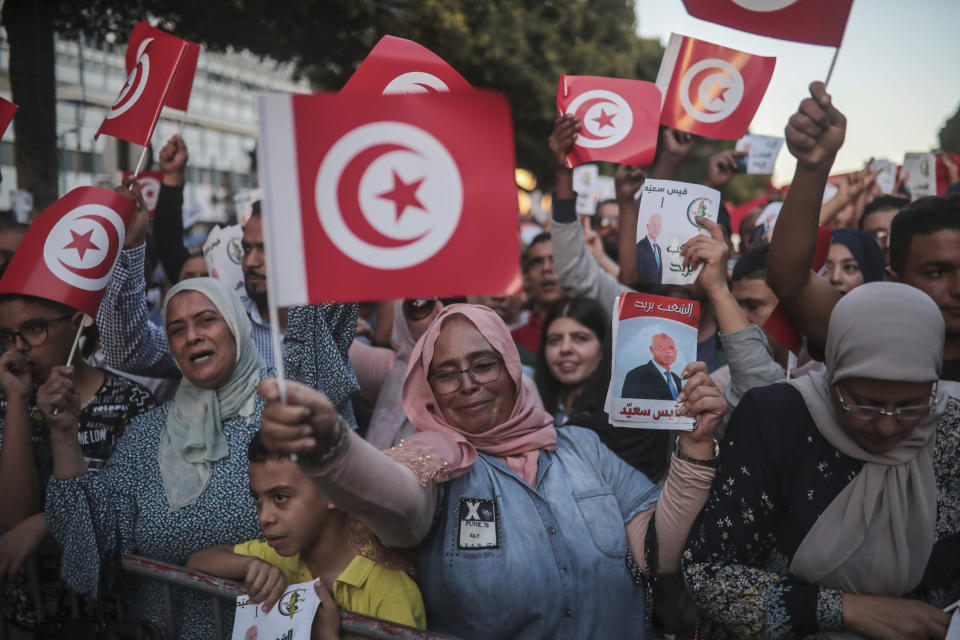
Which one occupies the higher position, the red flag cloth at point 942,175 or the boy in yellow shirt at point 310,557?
the red flag cloth at point 942,175

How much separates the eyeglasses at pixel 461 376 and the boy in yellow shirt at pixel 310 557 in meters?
0.49

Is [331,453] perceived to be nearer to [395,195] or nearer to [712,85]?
[395,195]

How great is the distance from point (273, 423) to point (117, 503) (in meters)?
1.50

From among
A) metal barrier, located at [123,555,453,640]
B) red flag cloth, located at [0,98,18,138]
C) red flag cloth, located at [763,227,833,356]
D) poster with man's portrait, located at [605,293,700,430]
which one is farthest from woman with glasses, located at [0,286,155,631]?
red flag cloth, located at [763,227,833,356]

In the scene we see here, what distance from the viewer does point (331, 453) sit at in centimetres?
166

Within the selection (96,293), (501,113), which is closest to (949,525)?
(501,113)

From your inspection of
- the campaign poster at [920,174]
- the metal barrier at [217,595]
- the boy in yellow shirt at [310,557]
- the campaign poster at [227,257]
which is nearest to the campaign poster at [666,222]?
the boy in yellow shirt at [310,557]

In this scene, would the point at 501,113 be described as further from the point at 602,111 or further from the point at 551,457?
the point at 602,111

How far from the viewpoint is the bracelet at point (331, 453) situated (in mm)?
1650

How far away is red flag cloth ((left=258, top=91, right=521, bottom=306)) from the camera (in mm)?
1721

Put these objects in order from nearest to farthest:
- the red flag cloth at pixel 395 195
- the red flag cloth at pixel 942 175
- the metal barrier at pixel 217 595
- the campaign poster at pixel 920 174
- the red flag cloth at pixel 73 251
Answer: the red flag cloth at pixel 395 195 → the metal barrier at pixel 217 595 → the red flag cloth at pixel 73 251 → the campaign poster at pixel 920 174 → the red flag cloth at pixel 942 175

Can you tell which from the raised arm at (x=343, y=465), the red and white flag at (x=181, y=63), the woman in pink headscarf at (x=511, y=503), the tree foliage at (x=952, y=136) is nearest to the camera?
the raised arm at (x=343, y=465)

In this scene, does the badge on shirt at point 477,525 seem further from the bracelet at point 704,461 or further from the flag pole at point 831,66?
the flag pole at point 831,66

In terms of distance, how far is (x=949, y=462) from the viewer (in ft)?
6.32
